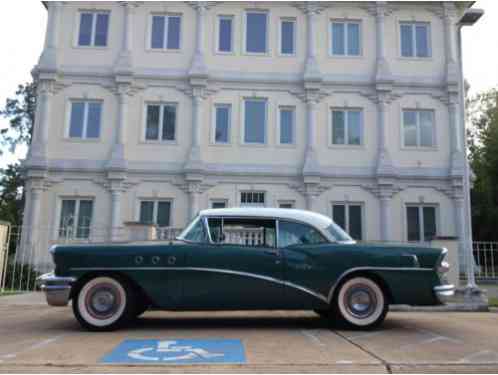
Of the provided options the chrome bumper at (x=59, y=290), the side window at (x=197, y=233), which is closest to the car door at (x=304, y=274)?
the side window at (x=197, y=233)

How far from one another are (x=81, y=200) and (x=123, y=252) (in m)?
12.0

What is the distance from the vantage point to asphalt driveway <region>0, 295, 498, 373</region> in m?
4.05

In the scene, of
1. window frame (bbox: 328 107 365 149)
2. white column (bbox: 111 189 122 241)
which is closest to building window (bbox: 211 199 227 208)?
white column (bbox: 111 189 122 241)

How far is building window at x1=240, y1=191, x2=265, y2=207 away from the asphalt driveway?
958cm

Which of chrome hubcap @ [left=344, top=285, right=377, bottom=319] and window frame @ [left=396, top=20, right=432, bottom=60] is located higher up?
window frame @ [left=396, top=20, right=432, bottom=60]

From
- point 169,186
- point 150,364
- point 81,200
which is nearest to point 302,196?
point 169,186

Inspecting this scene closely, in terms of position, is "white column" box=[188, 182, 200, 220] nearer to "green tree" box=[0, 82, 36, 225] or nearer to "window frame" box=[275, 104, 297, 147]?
"window frame" box=[275, 104, 297, 147]

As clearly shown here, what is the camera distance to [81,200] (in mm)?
16922

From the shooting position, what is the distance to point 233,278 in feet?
18.9

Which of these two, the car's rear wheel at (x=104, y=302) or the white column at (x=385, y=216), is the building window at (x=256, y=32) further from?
the car's rear wheel at (x=104, y=302)

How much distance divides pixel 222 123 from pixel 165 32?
4.43m

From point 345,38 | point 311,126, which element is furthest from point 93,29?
point 345,38

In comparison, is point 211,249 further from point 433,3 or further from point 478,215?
point 478,215

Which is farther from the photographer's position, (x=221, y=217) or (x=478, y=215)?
(x=478, y=215)
